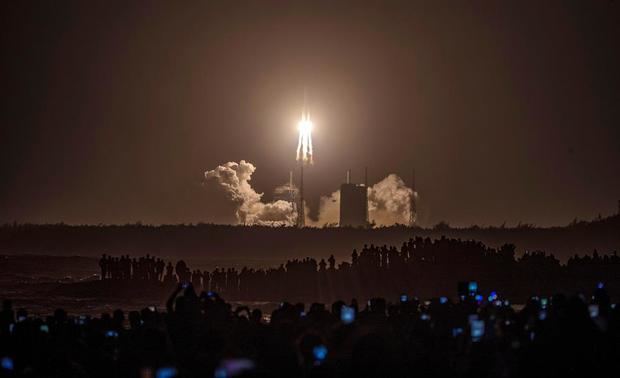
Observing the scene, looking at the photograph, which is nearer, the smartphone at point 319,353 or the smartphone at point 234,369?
the smartphone at point 234,369

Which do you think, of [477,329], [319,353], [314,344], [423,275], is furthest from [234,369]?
[423,275]

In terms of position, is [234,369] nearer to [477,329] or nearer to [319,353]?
[319,353]

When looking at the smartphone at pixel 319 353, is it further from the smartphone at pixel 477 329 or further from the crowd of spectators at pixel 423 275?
the crowd of spectators at pixel 423 275

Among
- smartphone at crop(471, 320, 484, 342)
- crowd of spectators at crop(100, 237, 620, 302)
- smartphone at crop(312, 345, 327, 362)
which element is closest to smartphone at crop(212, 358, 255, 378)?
smartphone at crop(312, 345, 327, 362)

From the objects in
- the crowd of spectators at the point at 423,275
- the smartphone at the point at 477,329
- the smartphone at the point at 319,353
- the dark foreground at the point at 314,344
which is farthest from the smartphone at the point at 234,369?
the crowd of spectators at the point at 423,275

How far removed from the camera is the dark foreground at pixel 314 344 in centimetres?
2605

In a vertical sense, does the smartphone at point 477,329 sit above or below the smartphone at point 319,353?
above

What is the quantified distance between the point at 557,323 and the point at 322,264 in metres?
81.0

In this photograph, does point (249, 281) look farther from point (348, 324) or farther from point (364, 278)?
point (348, 324)

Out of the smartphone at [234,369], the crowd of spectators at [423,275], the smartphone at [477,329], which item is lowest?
the smartphone at [234,369]

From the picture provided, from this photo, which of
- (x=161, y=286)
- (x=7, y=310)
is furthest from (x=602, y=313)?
(x=161, y=286)

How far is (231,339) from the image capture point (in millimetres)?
34000

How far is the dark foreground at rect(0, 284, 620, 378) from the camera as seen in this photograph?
2605cm

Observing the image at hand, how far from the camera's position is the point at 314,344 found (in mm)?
27125
